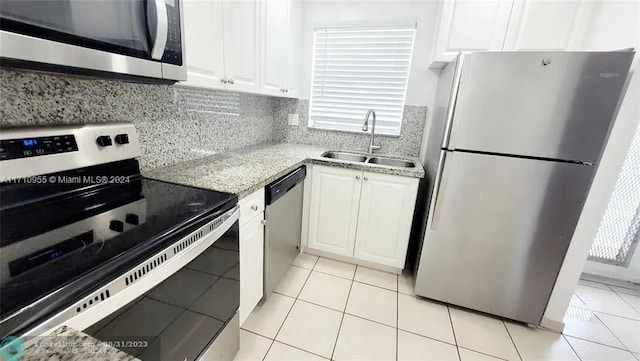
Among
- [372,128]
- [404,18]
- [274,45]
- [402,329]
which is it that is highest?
[404,18]

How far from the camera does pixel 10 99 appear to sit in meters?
0.85

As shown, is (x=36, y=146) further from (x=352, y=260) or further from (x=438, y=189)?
(x=352, y=260)

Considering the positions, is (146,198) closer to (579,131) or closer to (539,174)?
(539,174)

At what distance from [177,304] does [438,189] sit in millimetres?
1486

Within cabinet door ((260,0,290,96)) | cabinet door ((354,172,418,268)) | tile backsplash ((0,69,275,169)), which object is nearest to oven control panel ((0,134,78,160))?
tile backsplash ((0,69,275,169))

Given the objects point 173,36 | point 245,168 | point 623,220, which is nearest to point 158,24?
point 173,36

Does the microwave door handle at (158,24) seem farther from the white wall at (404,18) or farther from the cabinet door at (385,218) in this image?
the white wall at (404,18)

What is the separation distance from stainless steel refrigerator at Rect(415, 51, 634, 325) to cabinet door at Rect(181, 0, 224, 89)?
1320 millimetres

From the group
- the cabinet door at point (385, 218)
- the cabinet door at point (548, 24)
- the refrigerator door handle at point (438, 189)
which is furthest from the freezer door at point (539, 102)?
the cabinet door at point (385, 218)

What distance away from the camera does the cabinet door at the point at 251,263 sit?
1.31 metres

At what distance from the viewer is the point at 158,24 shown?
89cm

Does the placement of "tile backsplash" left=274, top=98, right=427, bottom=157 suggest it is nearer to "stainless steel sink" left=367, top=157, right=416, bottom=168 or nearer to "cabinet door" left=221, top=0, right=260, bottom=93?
"stainless steel sink" left=367, top=157, right=416, bottom=168

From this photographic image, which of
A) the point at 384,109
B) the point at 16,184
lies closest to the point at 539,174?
the point at 384,109

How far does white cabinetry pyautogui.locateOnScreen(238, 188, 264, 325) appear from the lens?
4.22ft
